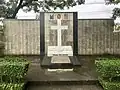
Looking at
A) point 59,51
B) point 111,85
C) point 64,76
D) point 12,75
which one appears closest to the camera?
point 12,75

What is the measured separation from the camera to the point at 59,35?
24.4 ft

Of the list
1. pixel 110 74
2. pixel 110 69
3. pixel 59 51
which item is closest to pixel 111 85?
pixel 110 74

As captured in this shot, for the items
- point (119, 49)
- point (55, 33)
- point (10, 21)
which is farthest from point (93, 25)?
point (10, 21)

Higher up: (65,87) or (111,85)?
(111,85)

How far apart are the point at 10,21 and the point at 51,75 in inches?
191

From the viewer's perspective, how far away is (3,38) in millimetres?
9367

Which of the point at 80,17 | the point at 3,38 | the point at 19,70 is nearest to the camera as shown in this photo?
the point at 19,70

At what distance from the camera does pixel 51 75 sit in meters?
5.34

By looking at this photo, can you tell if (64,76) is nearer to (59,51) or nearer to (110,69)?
(110,69)

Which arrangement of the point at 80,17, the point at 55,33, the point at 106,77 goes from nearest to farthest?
1. the point at 106,77
2. the point at 55,33
3. the point at 80,17

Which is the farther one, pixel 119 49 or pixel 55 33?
pixel 119 49

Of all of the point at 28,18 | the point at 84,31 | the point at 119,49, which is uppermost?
the point at 28,18

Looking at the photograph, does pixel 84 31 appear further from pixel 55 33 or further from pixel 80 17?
pixel 55 33

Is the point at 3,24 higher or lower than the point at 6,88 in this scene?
higher
